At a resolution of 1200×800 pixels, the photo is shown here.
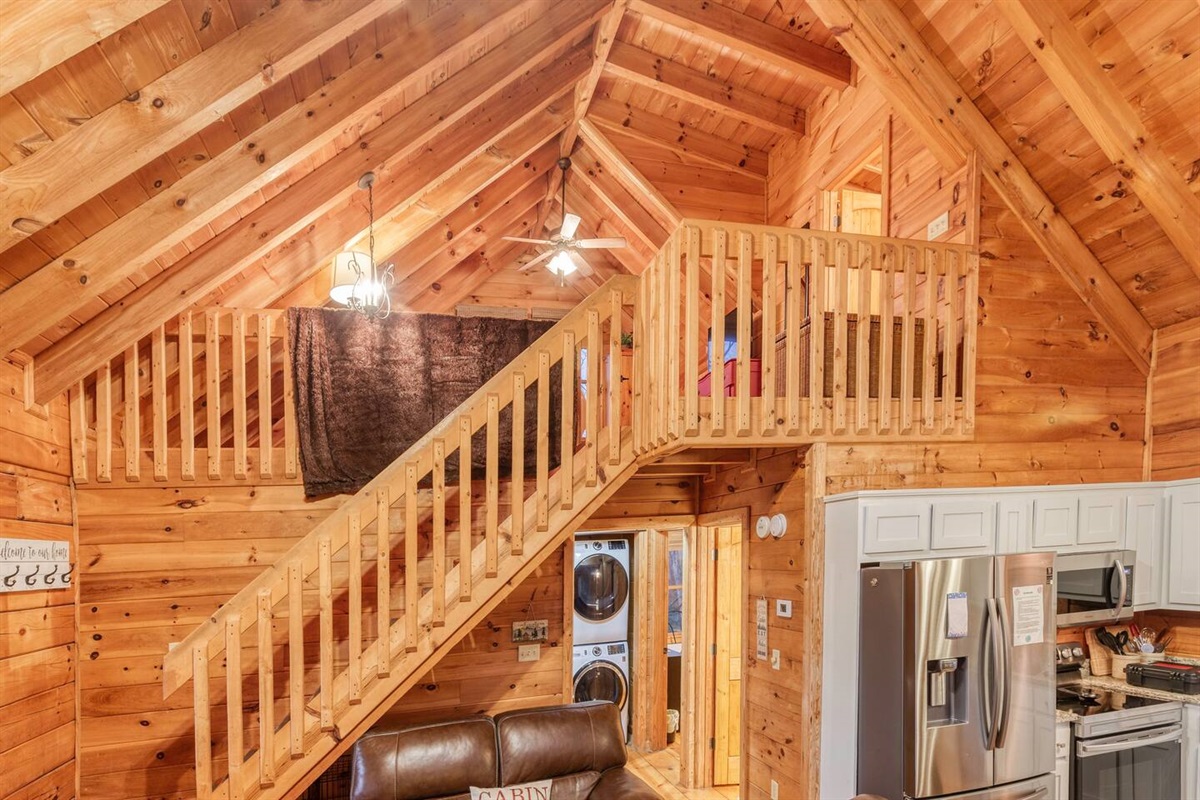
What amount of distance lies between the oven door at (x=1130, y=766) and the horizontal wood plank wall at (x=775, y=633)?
1.24m

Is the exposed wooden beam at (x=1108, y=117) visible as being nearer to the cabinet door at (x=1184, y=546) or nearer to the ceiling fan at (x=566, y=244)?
the cabinet door at (x=1184, y=546)

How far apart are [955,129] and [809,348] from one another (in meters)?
1.39

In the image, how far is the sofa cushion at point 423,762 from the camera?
3459 mm

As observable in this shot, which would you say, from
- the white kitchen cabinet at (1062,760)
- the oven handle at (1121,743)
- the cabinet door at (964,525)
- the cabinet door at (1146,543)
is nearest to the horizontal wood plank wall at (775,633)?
the cabinet door at (964,525)

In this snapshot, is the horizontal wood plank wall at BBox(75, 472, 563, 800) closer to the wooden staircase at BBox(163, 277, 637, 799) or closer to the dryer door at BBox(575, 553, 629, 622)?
the wooden staircase at BBox(163, 277, 637, 799)

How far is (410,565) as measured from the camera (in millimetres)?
3326

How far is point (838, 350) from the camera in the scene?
3.56 meters

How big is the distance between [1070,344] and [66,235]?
4722 millimetres

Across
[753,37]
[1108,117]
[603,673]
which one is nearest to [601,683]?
[603,673]

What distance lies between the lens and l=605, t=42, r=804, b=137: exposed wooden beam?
446cm

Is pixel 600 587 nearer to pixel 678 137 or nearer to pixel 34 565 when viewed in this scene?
pixel 678 137

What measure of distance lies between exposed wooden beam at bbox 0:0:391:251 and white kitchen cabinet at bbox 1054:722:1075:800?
163 inches

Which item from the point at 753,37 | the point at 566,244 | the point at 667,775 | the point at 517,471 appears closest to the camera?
the point at 517,471

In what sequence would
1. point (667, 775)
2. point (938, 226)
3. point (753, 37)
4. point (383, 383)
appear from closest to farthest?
point (938, 226)
point (753, 37)
point (383, 383)
point (667, 775)
